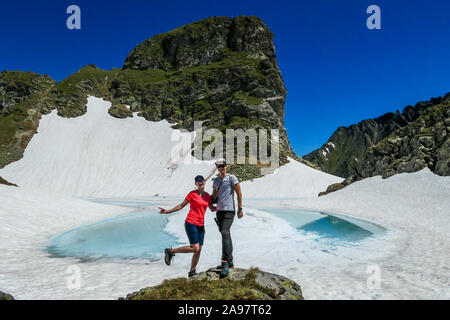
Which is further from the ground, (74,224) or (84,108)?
(84,108)

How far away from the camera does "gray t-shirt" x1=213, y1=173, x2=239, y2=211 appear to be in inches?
224

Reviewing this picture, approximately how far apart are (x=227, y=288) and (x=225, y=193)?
6.79ft

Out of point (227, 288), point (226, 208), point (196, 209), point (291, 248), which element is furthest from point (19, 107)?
point (227, 288)

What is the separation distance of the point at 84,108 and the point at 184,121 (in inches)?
1447

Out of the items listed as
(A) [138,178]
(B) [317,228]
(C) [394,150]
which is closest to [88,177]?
(A) [138,178]

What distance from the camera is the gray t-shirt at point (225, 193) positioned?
5.68 metres

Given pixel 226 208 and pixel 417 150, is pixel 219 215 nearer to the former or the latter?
pixel 226 208

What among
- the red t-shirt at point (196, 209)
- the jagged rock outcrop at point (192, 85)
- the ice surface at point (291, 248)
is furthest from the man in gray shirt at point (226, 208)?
the jagged rock outcrop at point (192, 85)

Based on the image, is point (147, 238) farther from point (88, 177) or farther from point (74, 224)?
point (88, 177)

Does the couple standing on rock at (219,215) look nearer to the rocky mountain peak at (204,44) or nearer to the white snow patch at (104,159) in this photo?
the white snow patch at (104,159)

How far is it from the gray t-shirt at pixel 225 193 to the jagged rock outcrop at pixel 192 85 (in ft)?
186

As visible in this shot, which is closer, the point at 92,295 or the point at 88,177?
the point at 92,295

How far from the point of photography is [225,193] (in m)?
A: 5.71

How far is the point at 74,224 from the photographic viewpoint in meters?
16.0
